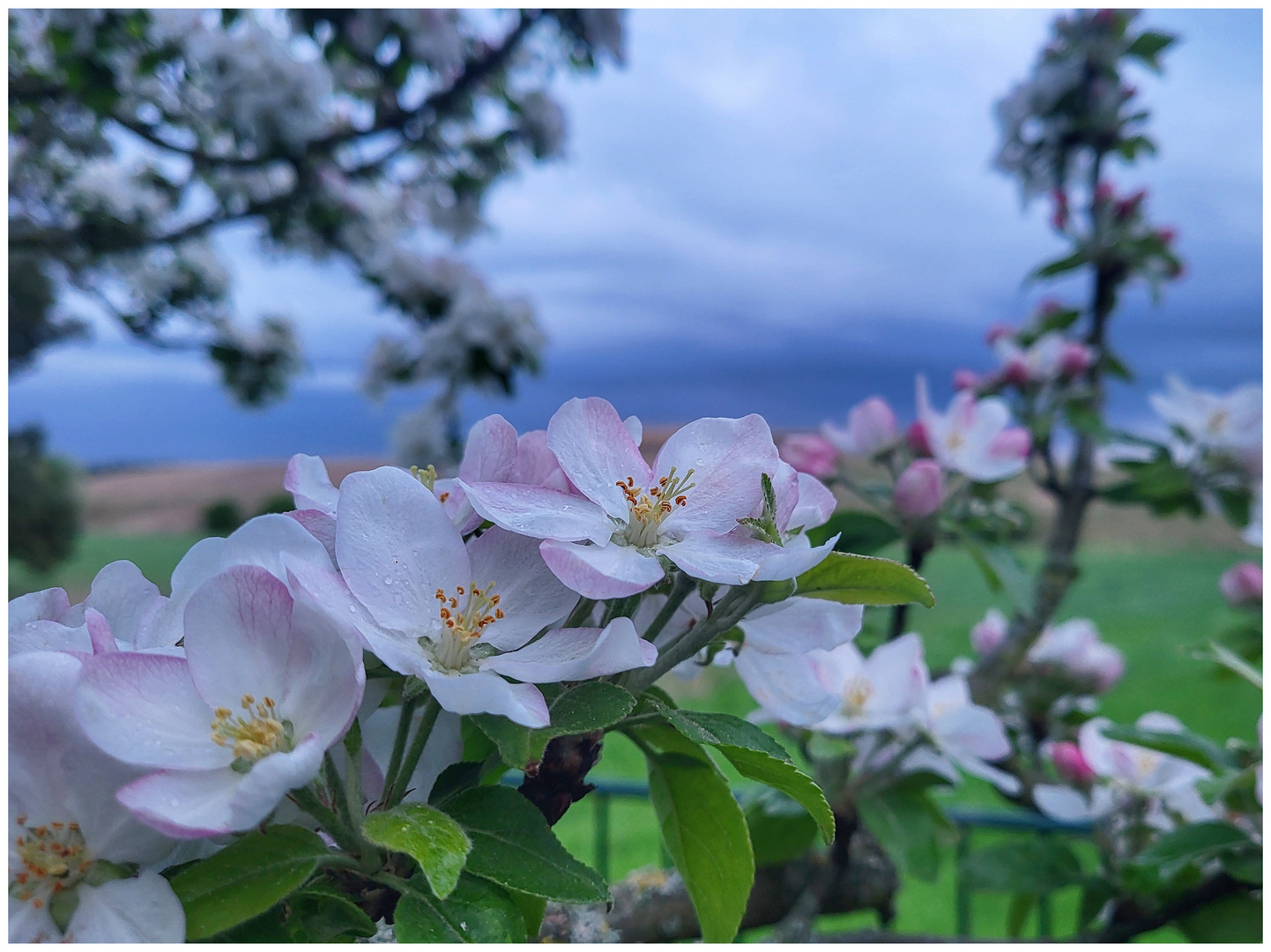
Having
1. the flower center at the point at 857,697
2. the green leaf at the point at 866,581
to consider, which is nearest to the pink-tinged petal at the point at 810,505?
the green leaf at the point at 866,581

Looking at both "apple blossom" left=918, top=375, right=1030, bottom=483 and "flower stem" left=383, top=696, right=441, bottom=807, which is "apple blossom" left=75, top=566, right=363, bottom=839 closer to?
"flower stem" left=383, top=696, right=441, bottom=807

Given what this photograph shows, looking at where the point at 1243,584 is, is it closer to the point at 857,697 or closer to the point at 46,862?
the point at 857,697

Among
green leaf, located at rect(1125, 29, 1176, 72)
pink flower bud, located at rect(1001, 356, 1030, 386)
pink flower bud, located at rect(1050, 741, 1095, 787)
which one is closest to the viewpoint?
pink flower bud, located at rect(1050, 741, 1095, 787)

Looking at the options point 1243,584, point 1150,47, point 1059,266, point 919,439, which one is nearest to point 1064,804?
point 919,439

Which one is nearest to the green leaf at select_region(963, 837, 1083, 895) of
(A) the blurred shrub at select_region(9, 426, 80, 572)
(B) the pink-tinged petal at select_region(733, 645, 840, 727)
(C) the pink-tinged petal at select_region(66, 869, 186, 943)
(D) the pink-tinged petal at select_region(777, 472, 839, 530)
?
(B) the pink-tinged petal at select_region(733, 645, 840, 727)

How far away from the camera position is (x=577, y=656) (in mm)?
285

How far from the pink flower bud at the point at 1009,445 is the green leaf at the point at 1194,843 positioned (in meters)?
0.35

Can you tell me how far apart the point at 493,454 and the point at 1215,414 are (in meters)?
1.10

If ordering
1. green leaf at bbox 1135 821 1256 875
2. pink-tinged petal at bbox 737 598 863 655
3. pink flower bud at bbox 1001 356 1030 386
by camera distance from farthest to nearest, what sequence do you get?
1. pink flower bud at bbox 1001 356 1030 386
2. green leaf at bbox 1135 821 1256 875
3. pink-tinged petal at bbox 737 598 863 655

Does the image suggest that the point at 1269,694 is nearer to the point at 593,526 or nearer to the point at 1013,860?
the point at 1013,860

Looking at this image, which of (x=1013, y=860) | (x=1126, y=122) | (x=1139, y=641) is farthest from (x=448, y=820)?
(x=1139, y=641)

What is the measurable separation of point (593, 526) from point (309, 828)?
14 centimetres

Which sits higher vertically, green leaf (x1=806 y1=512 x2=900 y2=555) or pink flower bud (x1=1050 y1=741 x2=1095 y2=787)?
green leaf (x1=806 y1=512 x2=900 y2=555)

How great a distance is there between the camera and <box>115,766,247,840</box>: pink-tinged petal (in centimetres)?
24
